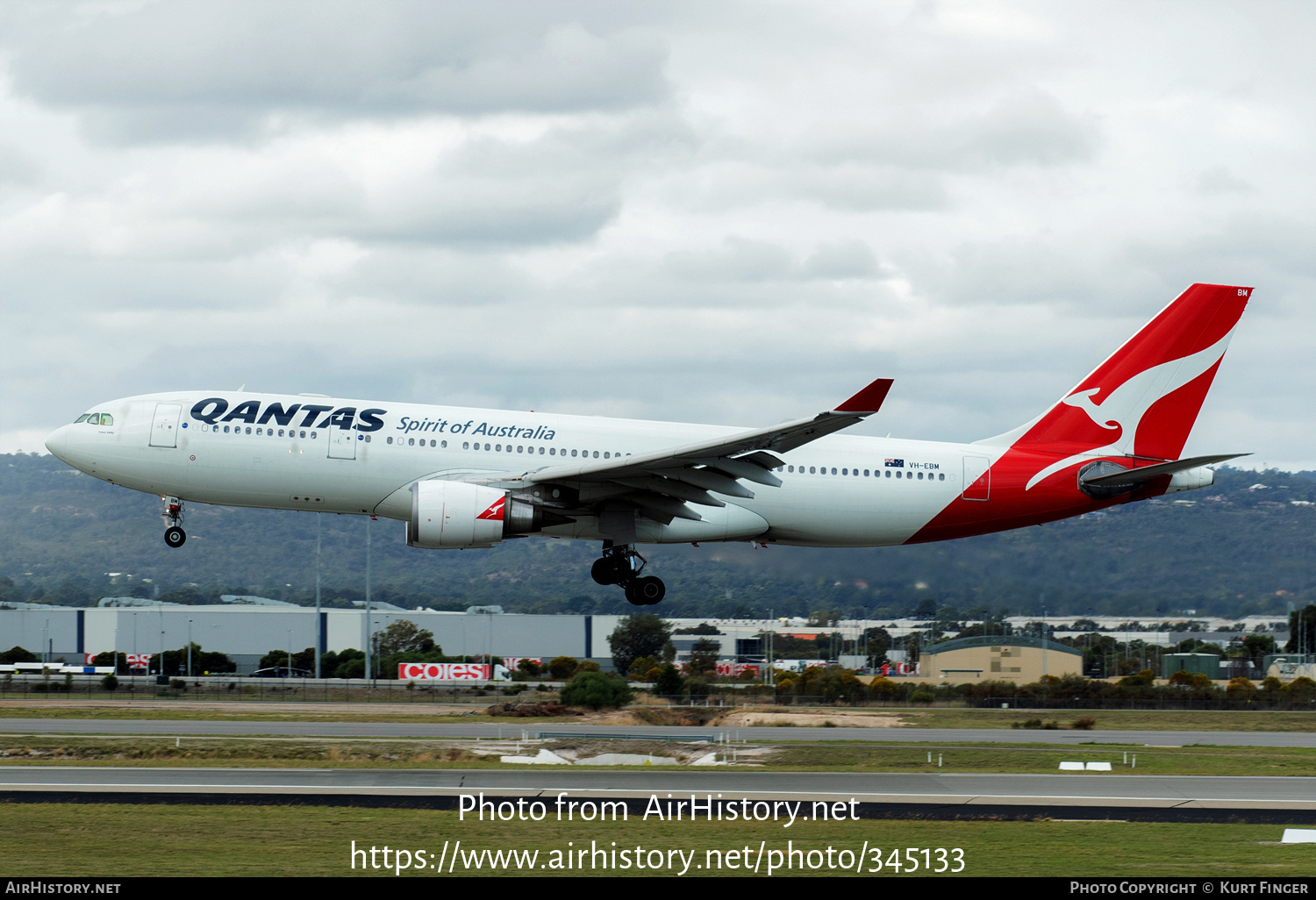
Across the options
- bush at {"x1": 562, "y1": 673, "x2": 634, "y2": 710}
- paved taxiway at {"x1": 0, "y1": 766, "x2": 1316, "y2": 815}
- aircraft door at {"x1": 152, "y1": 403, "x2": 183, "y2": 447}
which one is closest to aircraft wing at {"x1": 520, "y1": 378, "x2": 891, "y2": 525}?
paved taxiway at {"x1": 0, "y1": 766, "x2": 1316, "y2": 815}

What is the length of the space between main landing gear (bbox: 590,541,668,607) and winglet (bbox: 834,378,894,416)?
849 centimetres

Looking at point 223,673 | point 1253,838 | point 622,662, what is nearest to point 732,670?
point 622,662

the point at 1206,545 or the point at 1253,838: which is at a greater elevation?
the point at 1206,545

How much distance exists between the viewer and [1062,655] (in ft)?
220

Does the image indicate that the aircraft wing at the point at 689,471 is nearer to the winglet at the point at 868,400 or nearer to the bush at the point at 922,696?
the winglet at the point at 868,400

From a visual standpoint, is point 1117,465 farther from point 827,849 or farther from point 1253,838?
point 827,849

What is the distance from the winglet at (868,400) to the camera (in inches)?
1126

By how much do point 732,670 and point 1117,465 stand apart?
45.2m

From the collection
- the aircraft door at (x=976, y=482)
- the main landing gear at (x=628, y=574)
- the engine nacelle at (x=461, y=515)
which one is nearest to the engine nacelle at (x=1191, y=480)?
the aircraft door at (x=976, y=482)

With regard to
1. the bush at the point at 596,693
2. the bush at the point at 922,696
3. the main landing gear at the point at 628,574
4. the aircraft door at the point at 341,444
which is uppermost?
the aircraft door at the point at 341,444

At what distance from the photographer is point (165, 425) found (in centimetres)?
3284

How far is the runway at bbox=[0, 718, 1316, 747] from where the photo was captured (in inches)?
1671

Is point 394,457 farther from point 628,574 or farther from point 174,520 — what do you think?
point 628,574

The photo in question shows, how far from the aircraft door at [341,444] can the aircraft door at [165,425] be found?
12.4 feet
